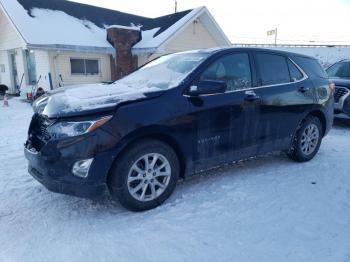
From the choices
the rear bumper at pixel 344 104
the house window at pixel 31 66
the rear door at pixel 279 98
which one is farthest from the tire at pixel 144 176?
the house window at pixel 31 66

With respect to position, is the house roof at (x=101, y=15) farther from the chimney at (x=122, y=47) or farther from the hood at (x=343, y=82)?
the hood at (x=343, y=82)

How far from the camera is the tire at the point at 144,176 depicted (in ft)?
10.4

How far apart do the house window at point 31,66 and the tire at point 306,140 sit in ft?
45.4

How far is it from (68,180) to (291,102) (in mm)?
3278

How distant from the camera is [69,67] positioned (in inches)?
576

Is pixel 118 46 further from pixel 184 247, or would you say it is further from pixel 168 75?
pixel 184 247

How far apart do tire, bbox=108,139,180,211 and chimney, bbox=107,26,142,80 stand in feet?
41.7

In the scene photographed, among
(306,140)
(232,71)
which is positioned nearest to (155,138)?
(232,71)

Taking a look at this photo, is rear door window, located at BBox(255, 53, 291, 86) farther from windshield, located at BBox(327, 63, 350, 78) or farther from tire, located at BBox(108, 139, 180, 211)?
windshield, located at BBox(327, 63, 350, 78)

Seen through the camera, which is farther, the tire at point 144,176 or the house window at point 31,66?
the house window at point 31,66

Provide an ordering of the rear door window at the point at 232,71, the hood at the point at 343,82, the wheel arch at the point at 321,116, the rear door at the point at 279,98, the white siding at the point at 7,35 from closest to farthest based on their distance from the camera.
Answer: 1. the rear door window at the point at 232,71
2. the rear door at the point at 279,98
3. the wheel arch at the point at 321,116
4. the hood at the point at 343,82
5. the white siding at the point at 7,35

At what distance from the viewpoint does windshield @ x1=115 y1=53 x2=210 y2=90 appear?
3.72 metres

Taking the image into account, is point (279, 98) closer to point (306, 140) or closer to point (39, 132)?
point (306, 140)

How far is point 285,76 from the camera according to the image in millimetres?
4609
